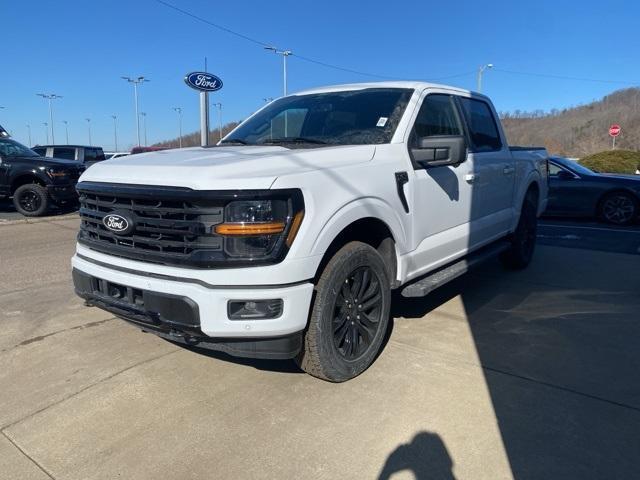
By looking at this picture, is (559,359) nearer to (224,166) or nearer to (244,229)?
(244,229)

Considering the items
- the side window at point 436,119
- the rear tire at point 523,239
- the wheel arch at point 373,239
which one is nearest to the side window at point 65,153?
the rear tire at point 523,239

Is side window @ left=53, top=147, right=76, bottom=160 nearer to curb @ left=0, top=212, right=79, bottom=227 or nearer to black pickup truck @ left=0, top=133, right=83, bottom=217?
black pickup truck @ left=0, top=133, right=83, bottom=217

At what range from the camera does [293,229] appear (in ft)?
9.05

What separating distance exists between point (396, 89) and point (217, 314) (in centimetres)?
250

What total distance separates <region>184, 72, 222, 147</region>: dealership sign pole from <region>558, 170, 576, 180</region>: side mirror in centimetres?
824

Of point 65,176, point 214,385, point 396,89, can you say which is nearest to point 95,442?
point 214,385

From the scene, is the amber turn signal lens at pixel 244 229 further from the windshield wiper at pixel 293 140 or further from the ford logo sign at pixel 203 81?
the ford logo sign at pixel 203 81

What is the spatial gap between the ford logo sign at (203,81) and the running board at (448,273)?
9.52 m

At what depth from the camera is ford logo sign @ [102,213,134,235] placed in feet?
9.81

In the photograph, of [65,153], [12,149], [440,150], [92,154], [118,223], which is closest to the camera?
[118,223]

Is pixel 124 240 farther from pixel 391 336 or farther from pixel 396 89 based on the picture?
pixel 396 89

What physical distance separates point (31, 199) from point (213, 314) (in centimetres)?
1067

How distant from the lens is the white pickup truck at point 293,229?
8.91 ft

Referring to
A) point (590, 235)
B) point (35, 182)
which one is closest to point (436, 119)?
point (590, 235)
